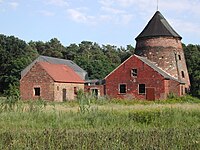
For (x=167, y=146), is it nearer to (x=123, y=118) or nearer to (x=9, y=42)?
(x=123, y=118)

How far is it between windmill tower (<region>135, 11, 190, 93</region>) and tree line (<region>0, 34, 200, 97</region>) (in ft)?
11.2

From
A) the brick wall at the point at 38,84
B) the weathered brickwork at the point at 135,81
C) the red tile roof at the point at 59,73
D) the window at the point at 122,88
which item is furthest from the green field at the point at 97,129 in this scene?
the window at the point at 122,88

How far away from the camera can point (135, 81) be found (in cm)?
4256

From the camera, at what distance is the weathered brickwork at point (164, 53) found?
45312mm

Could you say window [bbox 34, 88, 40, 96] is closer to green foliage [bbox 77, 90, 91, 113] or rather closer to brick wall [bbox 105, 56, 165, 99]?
brick wall [bbox 105, 56, 165, 99]

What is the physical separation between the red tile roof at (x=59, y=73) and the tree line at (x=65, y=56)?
50.0 ft

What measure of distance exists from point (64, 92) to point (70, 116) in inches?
1121

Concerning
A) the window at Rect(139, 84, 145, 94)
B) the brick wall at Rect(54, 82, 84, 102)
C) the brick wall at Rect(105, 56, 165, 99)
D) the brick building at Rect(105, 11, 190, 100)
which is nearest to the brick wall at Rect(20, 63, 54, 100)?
the brick wall at Rect(54, 82, 84, 102)

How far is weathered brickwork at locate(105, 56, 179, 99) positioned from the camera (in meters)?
41.3

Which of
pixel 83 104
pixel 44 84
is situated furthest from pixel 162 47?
pixel 83 104

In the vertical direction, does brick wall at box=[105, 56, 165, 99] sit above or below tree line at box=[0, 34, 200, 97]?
below

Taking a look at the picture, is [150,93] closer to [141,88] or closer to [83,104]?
[141,88]

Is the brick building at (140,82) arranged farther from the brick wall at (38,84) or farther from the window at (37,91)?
the window at (37,91)

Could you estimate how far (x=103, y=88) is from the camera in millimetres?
44312
